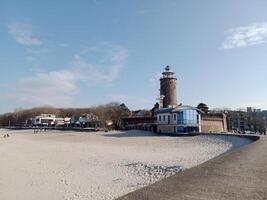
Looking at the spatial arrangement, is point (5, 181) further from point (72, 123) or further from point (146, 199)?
point (72, 123)

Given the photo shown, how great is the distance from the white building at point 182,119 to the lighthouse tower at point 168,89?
7166 mm

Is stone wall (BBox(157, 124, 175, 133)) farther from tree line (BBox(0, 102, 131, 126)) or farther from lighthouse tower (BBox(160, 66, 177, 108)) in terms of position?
tree line (BBox(0, 102, 131, 126))

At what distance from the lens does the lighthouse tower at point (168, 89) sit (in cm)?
6500

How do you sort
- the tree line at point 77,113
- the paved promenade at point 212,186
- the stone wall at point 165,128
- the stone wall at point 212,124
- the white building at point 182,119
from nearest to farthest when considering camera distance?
the paved promenade at point 212,186 < the white building at point 182,119 < the stone wall at point 165,128 < the stone wall at point 212,124 < the tree line at point 77,113

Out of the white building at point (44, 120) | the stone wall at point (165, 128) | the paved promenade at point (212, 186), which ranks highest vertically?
the white building at point (44, 120)

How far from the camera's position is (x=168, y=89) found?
6562 centimetres

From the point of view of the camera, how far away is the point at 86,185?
1338cm

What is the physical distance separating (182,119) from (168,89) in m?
11.7

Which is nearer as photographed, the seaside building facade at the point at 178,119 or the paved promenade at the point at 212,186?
the paved promenade at the point at 212,186

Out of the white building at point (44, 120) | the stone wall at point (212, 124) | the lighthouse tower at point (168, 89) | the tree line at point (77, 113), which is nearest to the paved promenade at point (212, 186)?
the stone wall at point (212, 124)

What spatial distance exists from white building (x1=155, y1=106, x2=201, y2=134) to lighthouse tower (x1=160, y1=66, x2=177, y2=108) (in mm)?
7166

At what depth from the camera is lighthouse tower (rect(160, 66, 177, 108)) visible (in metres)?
65.0

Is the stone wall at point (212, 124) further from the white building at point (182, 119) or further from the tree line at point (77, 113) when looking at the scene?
the tree line at point (77, 113)

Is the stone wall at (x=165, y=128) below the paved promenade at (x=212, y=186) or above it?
above
